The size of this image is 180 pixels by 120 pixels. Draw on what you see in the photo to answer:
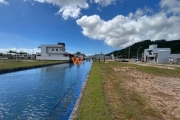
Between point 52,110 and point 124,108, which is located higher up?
point 124,108

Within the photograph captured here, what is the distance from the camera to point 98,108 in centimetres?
567

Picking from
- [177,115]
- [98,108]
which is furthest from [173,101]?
[98,108]

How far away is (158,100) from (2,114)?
278 inches

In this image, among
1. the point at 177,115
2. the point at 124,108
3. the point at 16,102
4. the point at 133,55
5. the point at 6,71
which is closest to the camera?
the point at 177,115

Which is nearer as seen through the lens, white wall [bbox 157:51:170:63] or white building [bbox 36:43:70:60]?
white wall [bbox 157:51:170:63]

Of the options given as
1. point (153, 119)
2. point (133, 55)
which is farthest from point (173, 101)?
point (133, 55)

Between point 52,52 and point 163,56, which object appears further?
point 52,52

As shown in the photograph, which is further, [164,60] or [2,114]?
[164,60]

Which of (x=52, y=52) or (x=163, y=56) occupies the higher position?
(x=52, y=52)

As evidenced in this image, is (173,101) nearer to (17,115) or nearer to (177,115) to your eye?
(177,115)

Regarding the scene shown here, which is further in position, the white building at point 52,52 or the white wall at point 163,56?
the white building at point 52,52

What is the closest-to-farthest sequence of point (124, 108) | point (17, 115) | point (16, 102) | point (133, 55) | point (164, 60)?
point (124, 108) → point (17, 115) → point (16, 102) → point (164, 60) → point (133, 55)

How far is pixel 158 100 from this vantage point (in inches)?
285

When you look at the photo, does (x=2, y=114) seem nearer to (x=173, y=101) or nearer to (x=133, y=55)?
(x=173, y=101)
